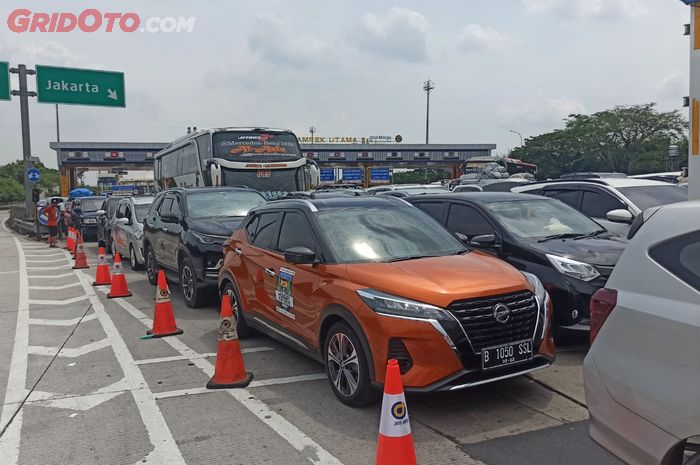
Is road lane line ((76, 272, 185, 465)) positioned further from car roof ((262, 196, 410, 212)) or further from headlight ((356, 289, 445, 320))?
car roof ((262, 196, 410, 212))

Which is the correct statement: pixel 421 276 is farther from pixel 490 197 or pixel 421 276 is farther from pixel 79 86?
pixel 79 86

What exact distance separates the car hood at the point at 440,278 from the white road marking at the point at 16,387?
2726mm

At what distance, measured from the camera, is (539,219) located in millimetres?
7426

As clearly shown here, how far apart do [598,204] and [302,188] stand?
9.49 metres

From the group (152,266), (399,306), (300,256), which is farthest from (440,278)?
(152,266)

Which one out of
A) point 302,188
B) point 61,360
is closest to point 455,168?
A: point 302,188

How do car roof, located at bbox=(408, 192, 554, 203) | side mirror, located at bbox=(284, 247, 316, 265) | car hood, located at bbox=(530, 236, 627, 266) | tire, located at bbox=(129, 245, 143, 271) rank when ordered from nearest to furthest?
side mirror, located at bbox=(284, 247, 316, 265) → car hood, located at bbox=(530, 236, 627, 266) → car roof, located at bbox=(408, 192, 554, 203) → tire, located at bbox=(129, 245, 143, 271)

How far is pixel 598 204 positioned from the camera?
9.42 m

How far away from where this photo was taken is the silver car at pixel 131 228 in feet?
44.3

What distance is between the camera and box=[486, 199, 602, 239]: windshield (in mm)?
7156

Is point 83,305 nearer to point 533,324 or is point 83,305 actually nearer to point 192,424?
A: point 192,424

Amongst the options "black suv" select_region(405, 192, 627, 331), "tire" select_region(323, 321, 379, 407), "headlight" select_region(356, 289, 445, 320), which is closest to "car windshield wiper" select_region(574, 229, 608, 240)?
"black suv" select_region(405, 192, 627, 331)

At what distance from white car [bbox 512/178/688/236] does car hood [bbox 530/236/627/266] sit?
7.70 feet

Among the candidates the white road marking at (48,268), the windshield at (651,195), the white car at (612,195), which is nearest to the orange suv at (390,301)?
the white car at (612,195)
